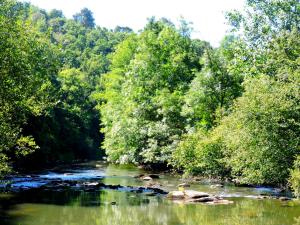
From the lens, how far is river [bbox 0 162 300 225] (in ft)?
70.5

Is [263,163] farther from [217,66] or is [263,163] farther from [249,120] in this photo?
[217,66]

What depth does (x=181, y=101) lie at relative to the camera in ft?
159

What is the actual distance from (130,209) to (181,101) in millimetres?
25267

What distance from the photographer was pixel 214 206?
25.6 m

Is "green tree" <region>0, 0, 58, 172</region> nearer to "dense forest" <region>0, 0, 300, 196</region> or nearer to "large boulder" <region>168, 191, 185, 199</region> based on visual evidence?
"dense forest" <region>0, 0, 300, 196</region>

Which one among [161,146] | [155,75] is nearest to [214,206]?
[161,146]

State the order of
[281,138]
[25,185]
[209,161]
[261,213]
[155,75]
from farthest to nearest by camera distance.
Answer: [155,75], [209,161], [25,185], [281,138], [261,213]

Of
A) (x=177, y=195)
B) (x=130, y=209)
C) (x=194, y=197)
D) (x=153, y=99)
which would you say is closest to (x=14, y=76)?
(x=130, y=209)

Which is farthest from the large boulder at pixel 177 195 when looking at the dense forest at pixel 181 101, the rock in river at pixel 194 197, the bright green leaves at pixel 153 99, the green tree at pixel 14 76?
the bright green leaves at pixel 153 99

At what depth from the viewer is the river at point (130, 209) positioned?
70.5 feet

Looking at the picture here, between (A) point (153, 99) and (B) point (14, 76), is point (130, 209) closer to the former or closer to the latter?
(B) point (14, 76)

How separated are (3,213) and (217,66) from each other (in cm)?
2943

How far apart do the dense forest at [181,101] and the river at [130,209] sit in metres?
1.72

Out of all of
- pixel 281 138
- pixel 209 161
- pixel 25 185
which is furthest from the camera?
pixel 209 161
